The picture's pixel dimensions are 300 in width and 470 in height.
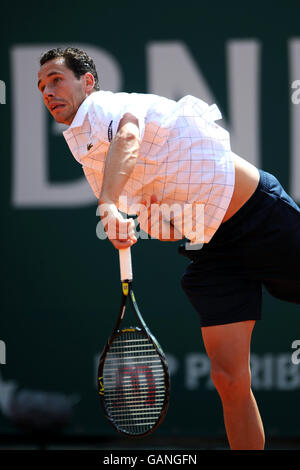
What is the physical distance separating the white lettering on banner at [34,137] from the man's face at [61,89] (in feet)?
5.04

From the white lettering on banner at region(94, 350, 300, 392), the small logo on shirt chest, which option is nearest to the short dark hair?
the small logo on shirt chest

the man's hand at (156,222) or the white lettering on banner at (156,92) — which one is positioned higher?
the white lettering on banner at (156,92)

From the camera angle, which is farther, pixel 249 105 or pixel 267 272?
pixel 249 105

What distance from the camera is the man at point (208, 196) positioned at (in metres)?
2.16

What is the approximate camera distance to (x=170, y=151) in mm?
2160

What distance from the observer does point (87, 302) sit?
3.85m

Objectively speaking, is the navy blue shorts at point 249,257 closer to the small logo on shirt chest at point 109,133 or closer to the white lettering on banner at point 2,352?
the small logo on shirt chest at point 109,133

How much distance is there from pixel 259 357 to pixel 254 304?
1.45m

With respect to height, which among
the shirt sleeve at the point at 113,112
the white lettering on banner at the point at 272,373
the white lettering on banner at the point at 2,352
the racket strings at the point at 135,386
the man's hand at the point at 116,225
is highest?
the shirt sleeve at the point at 113,112

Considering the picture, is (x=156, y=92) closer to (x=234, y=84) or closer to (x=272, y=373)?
(x=234, y=84)

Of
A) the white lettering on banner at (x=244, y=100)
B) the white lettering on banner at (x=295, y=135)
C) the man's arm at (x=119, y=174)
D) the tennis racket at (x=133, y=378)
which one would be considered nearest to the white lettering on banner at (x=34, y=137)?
the white lettering on banner at (x=244, y=100)

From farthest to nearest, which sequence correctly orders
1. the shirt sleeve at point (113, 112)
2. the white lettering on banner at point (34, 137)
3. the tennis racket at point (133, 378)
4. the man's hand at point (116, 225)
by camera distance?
the white lettering on banner at point (34, 137)
the tennis racket at point (133, 378)
the shirt sleeve at point (113, 112)
the man's hand at point (116, 225)
